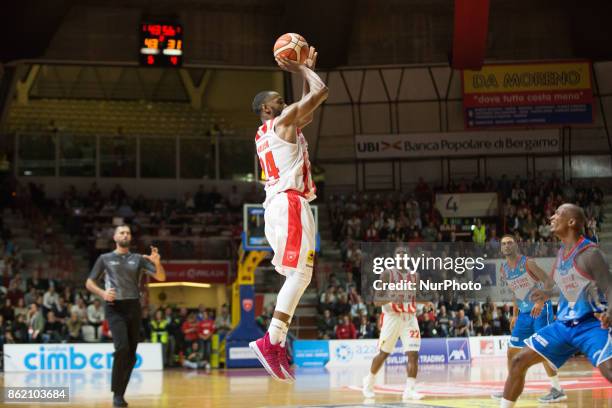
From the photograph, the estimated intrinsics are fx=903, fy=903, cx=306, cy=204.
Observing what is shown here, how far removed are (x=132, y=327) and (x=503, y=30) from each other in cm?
2314

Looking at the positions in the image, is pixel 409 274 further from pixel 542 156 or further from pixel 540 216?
pixel 542 156

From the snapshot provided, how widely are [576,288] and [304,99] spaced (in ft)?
9.27

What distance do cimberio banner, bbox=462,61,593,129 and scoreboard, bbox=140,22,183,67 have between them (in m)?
11.1

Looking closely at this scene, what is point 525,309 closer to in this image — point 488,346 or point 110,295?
point 110,295

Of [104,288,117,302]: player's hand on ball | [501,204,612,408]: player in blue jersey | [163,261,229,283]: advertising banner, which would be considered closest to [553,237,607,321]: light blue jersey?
[501,204,612,408]: player in blue jersey

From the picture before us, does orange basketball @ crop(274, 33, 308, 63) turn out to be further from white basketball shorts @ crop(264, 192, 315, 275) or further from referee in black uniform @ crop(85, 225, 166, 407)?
referee in black uniform @ crop(85, 225, 166, 407)

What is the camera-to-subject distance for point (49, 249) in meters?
30.1

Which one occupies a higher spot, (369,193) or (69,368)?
(369,193)

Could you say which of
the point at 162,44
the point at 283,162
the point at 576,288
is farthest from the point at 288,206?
the point at 162,44

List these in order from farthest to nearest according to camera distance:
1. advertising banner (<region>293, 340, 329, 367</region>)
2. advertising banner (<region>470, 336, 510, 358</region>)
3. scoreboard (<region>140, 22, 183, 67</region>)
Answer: scoreboard (<region>140, 22, 183, 67</region>) → advertising banner (<region>470, 336, 510, 358</region>) → advertising banner (<region>293, 340, 329, 367</region>)

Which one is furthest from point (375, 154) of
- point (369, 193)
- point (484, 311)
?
point (484, 311)

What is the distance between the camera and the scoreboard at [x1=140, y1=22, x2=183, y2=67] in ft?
89.4

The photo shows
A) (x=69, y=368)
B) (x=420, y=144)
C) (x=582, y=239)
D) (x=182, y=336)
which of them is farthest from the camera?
(x=420, y=144)

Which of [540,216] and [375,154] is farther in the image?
[375,154]
